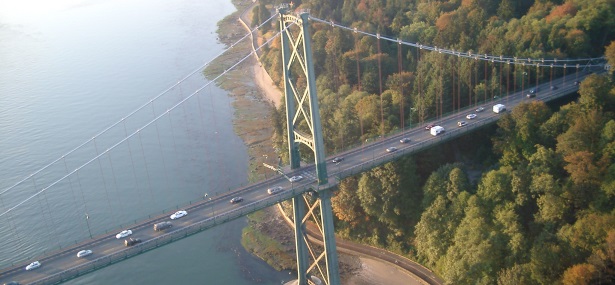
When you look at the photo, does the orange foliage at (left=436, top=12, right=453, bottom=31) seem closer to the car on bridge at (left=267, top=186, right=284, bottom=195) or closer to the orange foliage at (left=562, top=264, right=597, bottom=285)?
the car on bridge at (left=267, top=186, right=284, bottom=195)

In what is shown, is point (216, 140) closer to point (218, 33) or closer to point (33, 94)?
point (33, 94)

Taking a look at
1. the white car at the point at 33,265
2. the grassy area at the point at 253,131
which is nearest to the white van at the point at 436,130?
the grassy area at the point at 253,131

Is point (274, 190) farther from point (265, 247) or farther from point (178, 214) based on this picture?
point (265, 247)

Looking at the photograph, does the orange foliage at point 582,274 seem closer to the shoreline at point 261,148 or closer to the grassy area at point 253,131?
the shoreline at point 261,148

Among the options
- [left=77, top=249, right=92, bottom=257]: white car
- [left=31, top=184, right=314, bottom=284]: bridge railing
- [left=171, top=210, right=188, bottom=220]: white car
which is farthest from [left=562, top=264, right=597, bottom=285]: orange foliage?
[left=77, top=249, right=92, bottom=257]: white car

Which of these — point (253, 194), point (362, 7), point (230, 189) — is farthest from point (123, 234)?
point (362, 7)

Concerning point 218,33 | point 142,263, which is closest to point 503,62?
point 142,263
